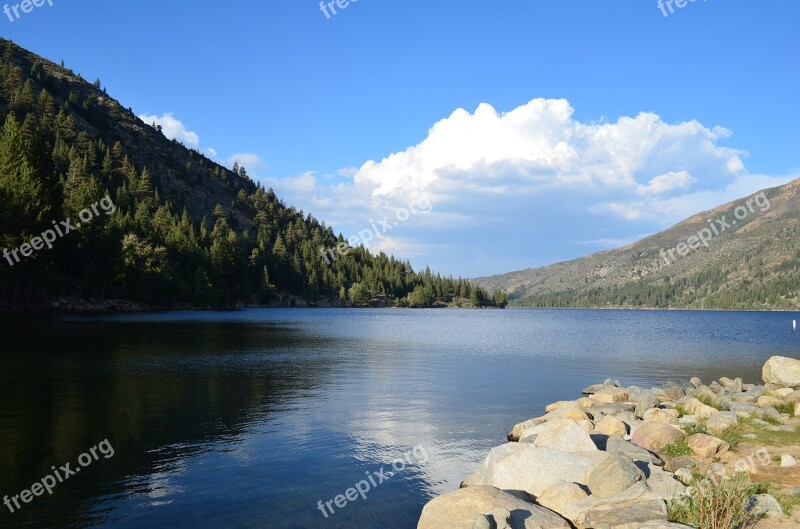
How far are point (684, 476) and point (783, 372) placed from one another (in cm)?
2425

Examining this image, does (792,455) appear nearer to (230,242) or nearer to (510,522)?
(510,522)

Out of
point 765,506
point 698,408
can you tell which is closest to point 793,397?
point 698,408

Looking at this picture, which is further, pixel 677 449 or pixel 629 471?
pixel 677 449

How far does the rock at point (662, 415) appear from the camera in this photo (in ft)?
78.3

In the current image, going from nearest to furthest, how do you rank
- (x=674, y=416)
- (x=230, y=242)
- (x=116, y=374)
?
(x=674, y=416)
(x=116, y=374)
(x=230, y=242)

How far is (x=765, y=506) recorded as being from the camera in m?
13.0

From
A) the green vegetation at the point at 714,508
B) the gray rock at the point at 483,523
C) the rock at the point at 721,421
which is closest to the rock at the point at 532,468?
the green vegetation at the point at 714,508

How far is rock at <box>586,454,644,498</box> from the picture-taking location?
48.4 feet

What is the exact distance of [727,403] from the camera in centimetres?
2606

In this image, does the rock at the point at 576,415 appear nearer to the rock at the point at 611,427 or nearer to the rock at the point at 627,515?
the rock at the point at 611,427

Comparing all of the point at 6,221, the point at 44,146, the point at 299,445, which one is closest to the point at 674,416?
the point at 299,445

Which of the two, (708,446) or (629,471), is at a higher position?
(629,471)

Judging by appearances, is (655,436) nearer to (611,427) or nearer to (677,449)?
(677,449)

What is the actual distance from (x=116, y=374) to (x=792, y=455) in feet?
128
